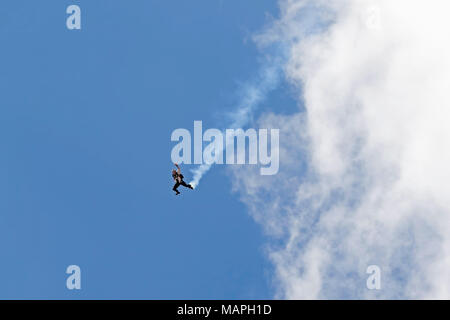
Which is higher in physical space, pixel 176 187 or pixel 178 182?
pixel 178 182

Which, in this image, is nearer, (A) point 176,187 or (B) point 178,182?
(B) point 178,182

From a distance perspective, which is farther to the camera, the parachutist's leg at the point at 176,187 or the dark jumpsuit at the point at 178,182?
the parachutist's leg at the point at 176,187

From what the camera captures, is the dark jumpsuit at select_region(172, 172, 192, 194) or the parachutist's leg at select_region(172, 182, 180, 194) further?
the parachutist's leg at select_region(172, 182, 180, 194)
